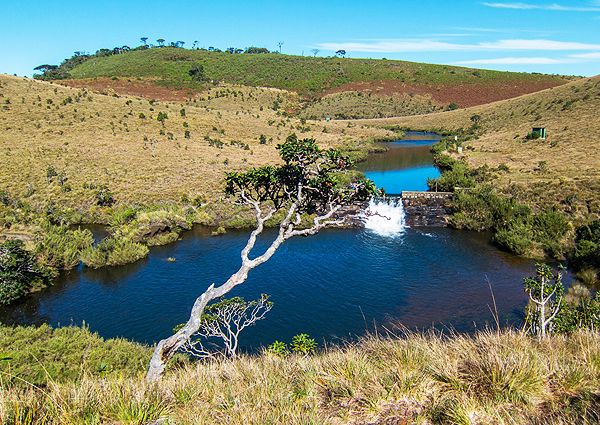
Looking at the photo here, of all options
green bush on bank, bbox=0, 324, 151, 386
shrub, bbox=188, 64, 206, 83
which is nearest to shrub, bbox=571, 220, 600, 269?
green bush on bank, bbox=0, 324, 151, 386

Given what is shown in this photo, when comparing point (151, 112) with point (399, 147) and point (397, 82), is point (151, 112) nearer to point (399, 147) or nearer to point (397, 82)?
point (399, 147)

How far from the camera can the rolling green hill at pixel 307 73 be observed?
469 ft

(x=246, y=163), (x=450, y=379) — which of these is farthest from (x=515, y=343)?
(x=246, y=163)

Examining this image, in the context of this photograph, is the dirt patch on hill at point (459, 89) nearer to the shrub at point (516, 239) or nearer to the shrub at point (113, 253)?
the shrub at point (516, 239)

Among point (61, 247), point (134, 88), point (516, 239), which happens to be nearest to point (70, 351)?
point (61, 247)

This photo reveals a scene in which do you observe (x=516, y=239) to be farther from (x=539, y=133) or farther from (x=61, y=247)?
(x=539, y=133)

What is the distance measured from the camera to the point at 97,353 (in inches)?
634

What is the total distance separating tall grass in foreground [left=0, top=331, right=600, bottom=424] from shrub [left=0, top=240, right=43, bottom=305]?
23.8m

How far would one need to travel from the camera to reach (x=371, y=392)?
6676mm

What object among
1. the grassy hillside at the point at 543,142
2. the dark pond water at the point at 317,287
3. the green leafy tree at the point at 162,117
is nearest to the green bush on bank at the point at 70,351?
the dark pond water at the point at 317,287

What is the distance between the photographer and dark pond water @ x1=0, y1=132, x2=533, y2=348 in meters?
24.3

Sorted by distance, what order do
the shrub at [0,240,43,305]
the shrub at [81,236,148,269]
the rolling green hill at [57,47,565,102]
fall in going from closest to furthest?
1. the shrub at [0,240,43,305]
2. the shrub at [81,236,148,269]
3. the rolling green hill at [57,47,565,102]

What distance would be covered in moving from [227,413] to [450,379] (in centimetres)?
353

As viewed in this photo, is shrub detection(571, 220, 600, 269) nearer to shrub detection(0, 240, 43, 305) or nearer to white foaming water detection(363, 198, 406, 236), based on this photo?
white foaming water detection(363, 198, 406, 236)
